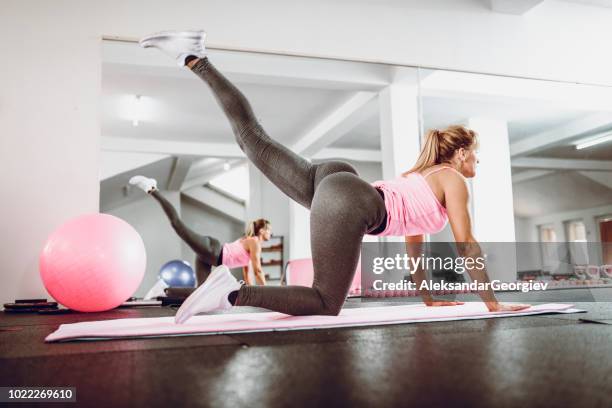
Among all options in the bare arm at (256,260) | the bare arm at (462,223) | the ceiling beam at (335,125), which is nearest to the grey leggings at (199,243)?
the bare arm at (256,260)

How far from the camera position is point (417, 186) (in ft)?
6.59

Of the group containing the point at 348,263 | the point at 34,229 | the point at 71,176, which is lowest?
the point at 348,263

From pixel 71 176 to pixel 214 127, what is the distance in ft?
6.23

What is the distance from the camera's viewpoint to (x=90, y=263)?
8.71 feet

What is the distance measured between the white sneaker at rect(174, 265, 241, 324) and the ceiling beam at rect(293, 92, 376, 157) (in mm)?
3659

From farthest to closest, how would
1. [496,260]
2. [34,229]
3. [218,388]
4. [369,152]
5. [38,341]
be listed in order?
[369,152] → [496,260] → [34,229] → [38,341] → [218,388]

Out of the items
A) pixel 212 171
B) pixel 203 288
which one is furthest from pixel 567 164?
pixel 203 288

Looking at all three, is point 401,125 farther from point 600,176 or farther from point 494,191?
point 600,176

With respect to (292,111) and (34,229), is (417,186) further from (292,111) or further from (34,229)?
(292,111)

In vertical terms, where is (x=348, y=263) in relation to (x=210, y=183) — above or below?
below

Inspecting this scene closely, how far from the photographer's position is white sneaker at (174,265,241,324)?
161 centimetres

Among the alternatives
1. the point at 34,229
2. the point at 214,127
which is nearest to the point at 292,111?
the point at 214,127

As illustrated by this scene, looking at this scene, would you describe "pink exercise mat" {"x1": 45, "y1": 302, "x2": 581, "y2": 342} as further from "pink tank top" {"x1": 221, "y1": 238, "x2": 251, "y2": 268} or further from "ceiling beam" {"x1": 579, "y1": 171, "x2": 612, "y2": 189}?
"ceiling beam" {"x1": 579, "y1": 171, "x2": 612, "y2": 189}

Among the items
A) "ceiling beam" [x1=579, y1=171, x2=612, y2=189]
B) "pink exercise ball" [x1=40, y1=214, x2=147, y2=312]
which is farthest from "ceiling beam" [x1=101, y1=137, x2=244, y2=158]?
"ceiling beam" [x1=579, y1=171, x2=612, y2=189]
